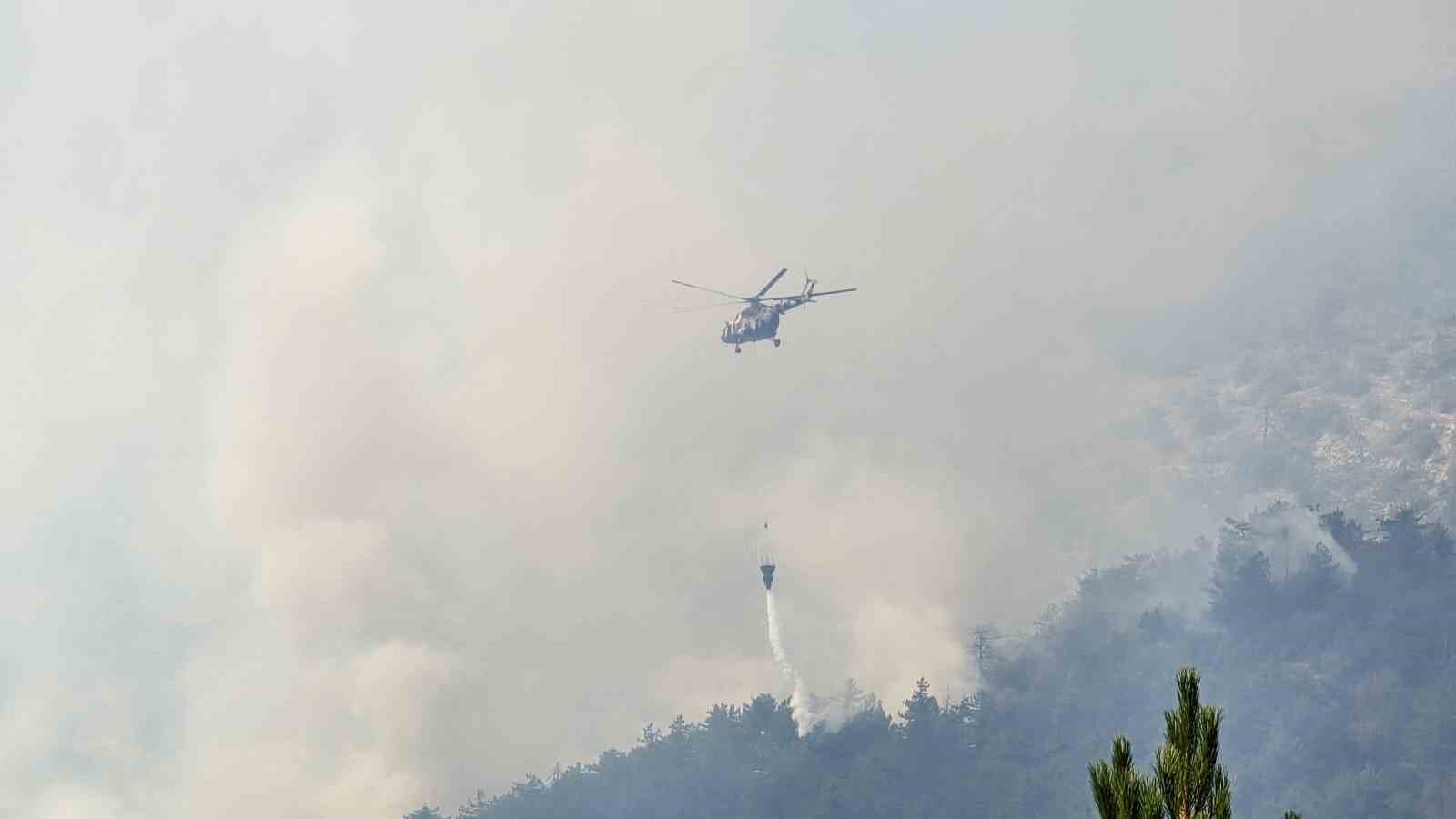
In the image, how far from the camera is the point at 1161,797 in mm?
59500

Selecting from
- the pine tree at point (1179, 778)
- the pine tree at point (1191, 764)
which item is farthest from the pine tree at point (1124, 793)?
the pine tree at point (1191, 764)

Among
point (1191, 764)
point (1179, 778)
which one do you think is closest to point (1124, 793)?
point (1179, 778)

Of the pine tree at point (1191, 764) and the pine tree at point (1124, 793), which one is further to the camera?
the pine tree at point (1124, 793)

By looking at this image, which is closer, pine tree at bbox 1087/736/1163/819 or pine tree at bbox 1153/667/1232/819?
pine tree at bbox 1153/667/1232/819

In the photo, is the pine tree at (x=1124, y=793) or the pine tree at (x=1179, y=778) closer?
the pine tree at (x=1179, y=778)

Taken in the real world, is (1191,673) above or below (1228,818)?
above

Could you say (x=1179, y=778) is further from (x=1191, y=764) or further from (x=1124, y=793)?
(x=1124, y=793)

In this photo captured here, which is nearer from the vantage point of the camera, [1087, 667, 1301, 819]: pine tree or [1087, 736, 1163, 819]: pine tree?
[1087, 667, 1301, 819]: pine tree

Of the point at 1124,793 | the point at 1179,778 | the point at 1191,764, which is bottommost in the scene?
the point at 1124,793

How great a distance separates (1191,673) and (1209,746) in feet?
8.30

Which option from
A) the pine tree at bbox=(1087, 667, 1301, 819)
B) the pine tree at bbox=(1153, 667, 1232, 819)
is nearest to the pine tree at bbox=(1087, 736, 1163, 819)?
the pine tree at bbox=(1087, 667, 1301, 819)

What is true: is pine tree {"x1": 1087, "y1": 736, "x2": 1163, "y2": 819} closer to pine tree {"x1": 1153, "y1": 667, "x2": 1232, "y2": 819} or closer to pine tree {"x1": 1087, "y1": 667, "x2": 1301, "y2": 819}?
pine tree {"x1": 1087, "y1": 667, "x2": 1301, "y2": 819}

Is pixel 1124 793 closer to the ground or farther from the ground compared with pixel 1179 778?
closer to the ground

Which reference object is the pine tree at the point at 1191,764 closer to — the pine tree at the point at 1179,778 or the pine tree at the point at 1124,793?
the pine tree at the point at 1179,778
